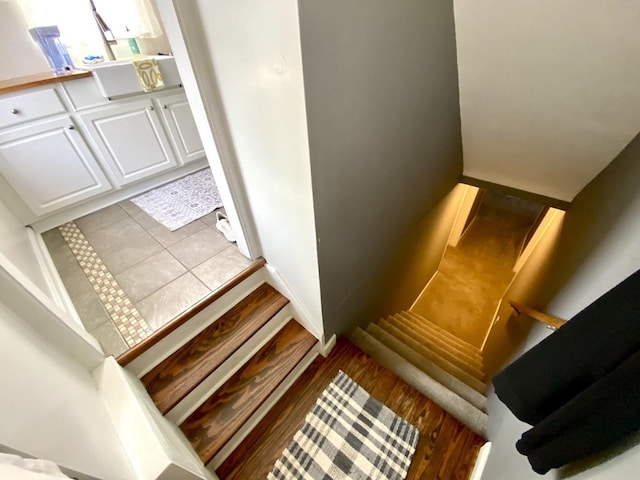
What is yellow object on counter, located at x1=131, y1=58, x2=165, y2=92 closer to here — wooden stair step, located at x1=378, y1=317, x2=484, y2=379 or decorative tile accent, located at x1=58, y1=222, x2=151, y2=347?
decorative tile accent, located at x1=58, y1=222, x2=151, y2=347

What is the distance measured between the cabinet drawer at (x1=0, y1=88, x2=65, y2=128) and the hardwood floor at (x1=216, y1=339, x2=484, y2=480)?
2403 mm

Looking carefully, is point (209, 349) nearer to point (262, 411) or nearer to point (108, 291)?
point (262, 411)

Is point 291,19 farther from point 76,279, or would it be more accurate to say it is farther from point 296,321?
point 76,279

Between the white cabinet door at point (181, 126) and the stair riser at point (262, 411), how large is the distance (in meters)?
2.15

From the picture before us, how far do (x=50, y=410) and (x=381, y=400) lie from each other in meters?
1.41

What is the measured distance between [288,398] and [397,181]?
140 cm

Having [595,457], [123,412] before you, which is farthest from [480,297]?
[123,412]

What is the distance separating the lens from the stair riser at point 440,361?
1.96 metres

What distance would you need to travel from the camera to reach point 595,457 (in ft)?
1.70

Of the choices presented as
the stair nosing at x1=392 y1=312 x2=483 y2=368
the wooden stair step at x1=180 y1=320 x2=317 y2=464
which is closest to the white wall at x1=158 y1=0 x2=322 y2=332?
the wooden stair step at x1=180 y1=320 x2=317 y2=464

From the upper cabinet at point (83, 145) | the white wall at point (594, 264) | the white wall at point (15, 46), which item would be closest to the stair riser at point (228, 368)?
the white wall at point (594, 264)

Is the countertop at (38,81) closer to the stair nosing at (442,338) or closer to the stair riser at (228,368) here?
the stair riser at (228,368)

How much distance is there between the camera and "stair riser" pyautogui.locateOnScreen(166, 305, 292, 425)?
1.26 m

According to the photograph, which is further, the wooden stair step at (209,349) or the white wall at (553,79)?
the wooden stair step at (209,349)
